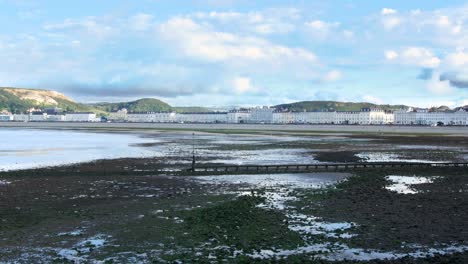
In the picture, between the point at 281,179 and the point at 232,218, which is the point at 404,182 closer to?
the point at 281,179

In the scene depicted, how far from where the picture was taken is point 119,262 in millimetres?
12094

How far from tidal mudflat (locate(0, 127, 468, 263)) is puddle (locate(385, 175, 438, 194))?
2.4 inches

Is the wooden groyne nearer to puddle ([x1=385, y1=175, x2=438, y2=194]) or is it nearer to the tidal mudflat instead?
the tidal mudflat

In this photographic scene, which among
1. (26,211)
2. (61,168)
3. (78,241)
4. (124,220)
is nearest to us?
(78,241)

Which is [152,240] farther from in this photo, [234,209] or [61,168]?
[61,168]

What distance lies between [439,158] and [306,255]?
36.2m

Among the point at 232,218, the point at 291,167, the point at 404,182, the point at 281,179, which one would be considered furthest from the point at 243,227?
the point at 291,167

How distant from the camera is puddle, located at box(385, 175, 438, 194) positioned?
24609mm

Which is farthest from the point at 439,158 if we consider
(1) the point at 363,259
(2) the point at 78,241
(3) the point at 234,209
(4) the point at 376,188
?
(2) the point at 78,241

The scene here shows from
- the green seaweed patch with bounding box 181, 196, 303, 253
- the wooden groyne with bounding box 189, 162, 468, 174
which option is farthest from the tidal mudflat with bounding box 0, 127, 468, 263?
the wooden groyne with bounding box 189, 162, 468, 174

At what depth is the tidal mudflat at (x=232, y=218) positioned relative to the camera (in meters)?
12.9

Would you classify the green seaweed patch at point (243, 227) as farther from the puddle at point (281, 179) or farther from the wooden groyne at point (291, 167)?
the wooden groyne at point (291, 167)

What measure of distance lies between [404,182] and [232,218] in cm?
1489

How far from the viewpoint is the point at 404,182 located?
28.0 meters
